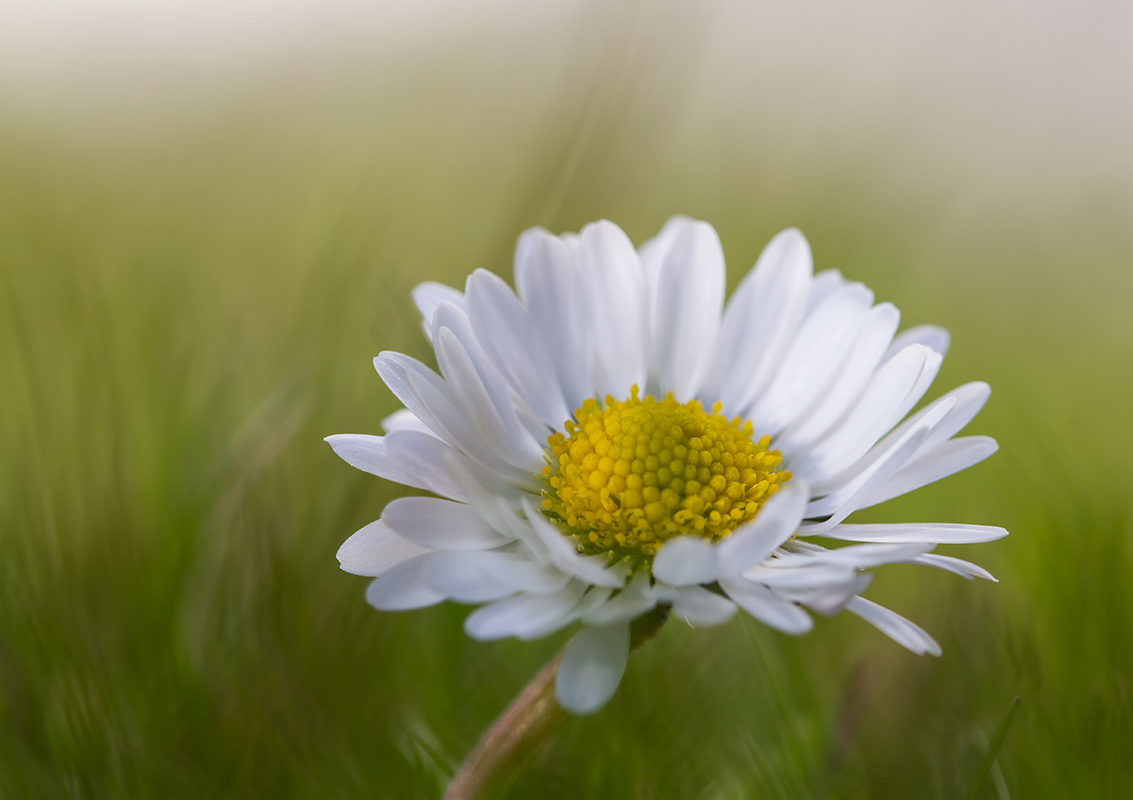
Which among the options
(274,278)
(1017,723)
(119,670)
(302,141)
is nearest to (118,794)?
(119,670)

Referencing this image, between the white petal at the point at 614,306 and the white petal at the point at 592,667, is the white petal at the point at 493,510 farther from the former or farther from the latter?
the white petal at the point at 614,306

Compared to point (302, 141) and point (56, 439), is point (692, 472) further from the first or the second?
point (302, 141)

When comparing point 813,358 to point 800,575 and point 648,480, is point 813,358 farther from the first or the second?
point 800,575

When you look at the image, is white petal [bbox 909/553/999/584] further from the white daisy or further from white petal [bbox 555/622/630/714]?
white petal [bbox 555/622/630/714]

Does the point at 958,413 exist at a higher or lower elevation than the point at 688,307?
lower

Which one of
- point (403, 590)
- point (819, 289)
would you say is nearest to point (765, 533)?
point (403, 590)

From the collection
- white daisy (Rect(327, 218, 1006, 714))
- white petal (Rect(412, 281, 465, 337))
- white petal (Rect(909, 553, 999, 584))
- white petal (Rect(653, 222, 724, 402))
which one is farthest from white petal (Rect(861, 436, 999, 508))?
white petal (Rect(412, 281, 465, 337))
